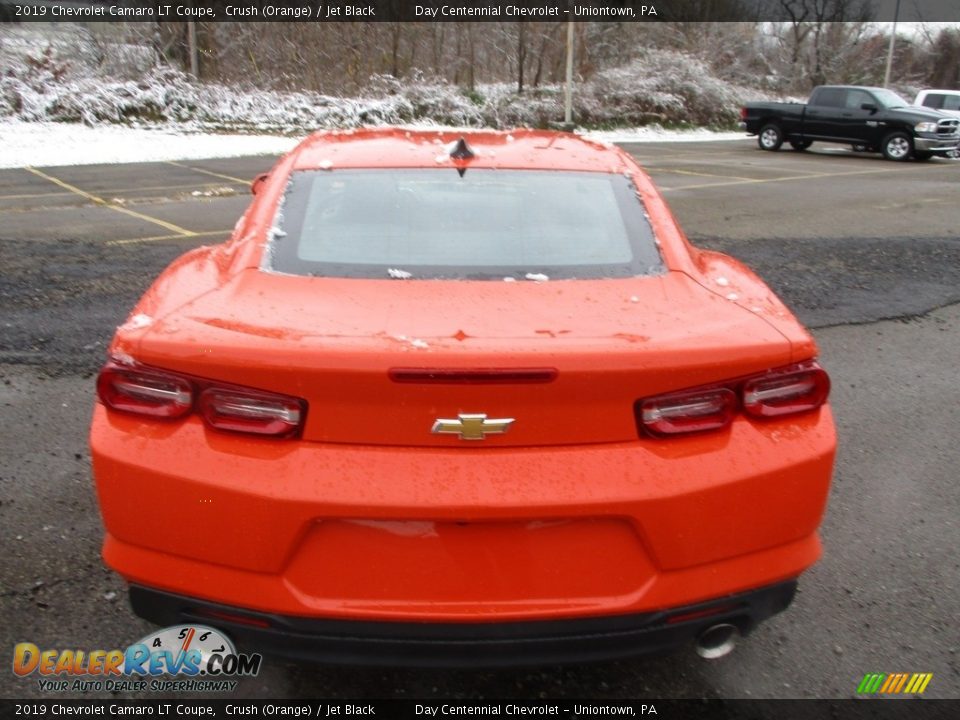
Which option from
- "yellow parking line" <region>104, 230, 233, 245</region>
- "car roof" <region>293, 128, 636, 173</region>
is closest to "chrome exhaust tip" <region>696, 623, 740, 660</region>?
"car roof" <region>293, 128, 636, 173</region>

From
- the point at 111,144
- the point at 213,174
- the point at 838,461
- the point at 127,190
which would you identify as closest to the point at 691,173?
the point at 213,174

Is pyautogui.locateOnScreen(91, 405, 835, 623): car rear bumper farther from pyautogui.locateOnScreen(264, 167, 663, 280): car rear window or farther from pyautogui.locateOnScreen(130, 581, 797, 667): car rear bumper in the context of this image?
pyautogui.locateOnScreen(264, 167, 663, 280): car rear window

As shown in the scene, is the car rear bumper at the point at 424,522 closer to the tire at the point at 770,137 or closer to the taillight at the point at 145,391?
the taillight at the point at 145,391

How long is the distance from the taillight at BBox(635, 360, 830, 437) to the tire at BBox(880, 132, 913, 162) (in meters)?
22.4

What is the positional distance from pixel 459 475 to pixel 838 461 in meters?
2.91

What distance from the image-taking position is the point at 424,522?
2021 millimetres

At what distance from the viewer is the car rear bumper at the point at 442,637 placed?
2.06 meters

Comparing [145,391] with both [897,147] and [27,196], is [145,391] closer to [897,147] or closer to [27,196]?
[27,196]

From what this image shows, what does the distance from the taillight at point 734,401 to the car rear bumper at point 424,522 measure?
5 cm

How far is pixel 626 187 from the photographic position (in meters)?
3.20

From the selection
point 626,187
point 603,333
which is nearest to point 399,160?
point 626,187

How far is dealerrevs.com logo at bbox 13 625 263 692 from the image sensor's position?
7.60ft

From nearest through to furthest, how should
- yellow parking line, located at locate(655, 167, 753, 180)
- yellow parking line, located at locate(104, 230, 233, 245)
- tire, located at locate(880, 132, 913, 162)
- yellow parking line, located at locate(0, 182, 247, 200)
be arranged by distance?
yellow parking line, located at locate(104, 230, 233, 245) < yellow parking line, located at locate(0, 182, 247, 200) < yellow parking line, located at locate(655, 167, 753, 180) < tire, located at locate(880, 132, 913, 162)

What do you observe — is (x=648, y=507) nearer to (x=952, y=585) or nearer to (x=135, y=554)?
(x=135, y=554)
